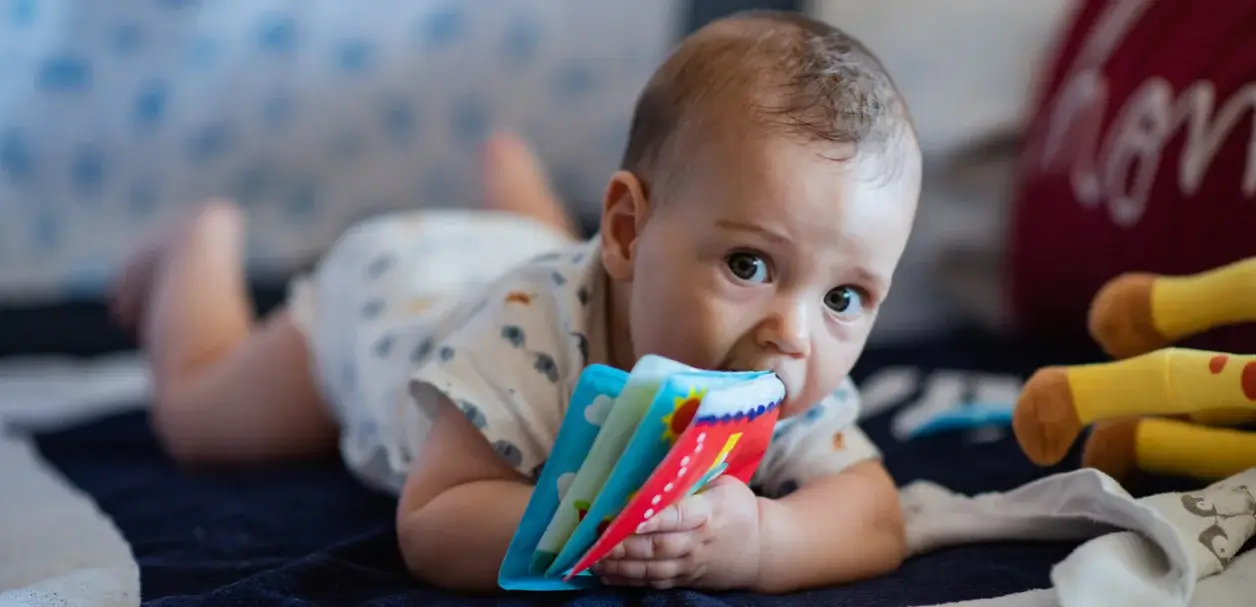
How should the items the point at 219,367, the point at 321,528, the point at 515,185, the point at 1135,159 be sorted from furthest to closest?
the point at 515,185 → the point at 219,367 → the point at 1135,159 → the point at 321,528

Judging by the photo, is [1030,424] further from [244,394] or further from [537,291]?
[244,394]

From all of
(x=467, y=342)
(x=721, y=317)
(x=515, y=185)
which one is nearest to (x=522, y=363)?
(x=467, y=342)

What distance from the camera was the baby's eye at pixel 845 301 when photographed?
0.78m

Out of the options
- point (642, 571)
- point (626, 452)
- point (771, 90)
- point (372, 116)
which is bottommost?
point (372, 116)

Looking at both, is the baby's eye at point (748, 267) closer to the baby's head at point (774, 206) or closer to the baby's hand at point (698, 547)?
the baby's head at point (774, 206)

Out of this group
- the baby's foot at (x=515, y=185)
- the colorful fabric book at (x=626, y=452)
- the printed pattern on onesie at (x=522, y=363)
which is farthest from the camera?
the baby's foot at (x=515, y=185)

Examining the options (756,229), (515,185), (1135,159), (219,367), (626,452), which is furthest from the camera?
(515,185)

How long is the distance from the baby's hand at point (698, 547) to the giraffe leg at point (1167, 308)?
331 mm

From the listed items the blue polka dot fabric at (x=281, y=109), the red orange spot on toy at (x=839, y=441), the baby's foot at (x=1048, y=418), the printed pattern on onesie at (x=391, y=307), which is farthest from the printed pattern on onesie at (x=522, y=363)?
the blue polka dot fabric at (x=281, y=109)

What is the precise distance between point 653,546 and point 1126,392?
34 centimetres

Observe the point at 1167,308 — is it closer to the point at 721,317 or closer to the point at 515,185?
the point at 721,317

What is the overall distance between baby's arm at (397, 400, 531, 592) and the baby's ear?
15 centimetres

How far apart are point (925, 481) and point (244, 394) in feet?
2.34

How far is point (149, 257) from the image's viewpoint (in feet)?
4.96
